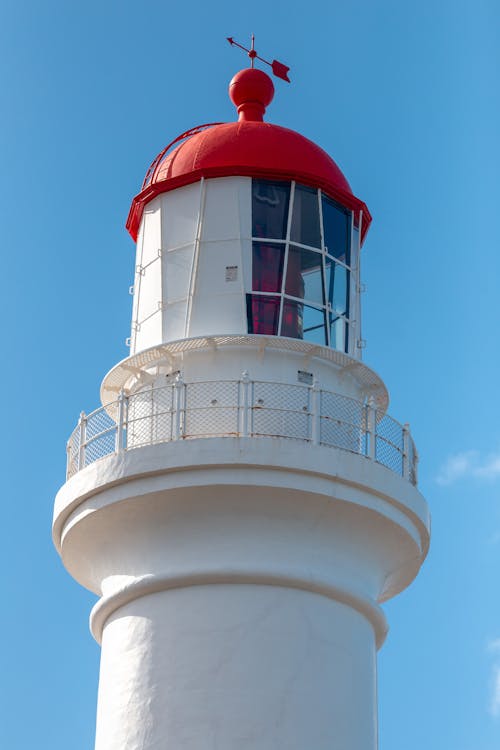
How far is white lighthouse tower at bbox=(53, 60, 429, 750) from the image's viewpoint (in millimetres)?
15805

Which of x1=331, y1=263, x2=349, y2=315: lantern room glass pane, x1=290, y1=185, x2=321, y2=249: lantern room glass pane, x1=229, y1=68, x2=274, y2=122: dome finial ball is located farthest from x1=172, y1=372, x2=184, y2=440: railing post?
x1=229, y1=68, x2=274, y2=122: dome finial ball

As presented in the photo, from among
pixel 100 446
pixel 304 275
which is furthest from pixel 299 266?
pixel 100 446

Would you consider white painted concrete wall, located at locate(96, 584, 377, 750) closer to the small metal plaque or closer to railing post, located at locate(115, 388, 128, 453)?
railing post, located at locate(115, 388, 128, 453)

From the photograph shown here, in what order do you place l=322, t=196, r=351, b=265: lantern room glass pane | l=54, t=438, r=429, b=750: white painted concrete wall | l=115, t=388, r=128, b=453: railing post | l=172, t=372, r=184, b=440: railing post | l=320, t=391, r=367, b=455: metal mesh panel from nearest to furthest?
l=54, t=438, r=429, b=750: white painted concrete wall → l=172, t=372, r=184, b=440: railing post → l=115, t=388, r=128, b=453: railing post → l=320, t=391, r=367, b=455: metal mesh panel → l=322, t=196, r=351, b=265: lantern room glass pane

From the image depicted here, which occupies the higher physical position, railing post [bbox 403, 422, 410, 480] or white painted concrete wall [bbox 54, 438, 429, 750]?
railing post [bbox 403, 422, 410, 480]

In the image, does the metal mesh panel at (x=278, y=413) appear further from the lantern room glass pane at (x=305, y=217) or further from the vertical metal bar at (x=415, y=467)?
the lantern room glass pane at (x=305, y=217)

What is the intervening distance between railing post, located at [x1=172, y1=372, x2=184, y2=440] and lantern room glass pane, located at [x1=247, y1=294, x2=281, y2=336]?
Answer: 1.25 m

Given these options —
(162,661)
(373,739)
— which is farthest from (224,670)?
(373,739)

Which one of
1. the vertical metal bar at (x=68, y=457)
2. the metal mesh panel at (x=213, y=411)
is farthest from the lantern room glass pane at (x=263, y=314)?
the vertical metal bar at (x=68, y=457)

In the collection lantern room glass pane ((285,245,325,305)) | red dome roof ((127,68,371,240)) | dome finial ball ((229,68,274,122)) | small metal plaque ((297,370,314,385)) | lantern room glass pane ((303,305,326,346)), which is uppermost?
dome finial ball ((229,68,274,122))

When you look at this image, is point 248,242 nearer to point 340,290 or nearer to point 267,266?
point 267,266

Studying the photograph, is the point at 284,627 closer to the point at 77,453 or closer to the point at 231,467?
the point at 231,467

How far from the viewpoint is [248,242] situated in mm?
17844

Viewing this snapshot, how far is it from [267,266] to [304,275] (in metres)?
0.47
